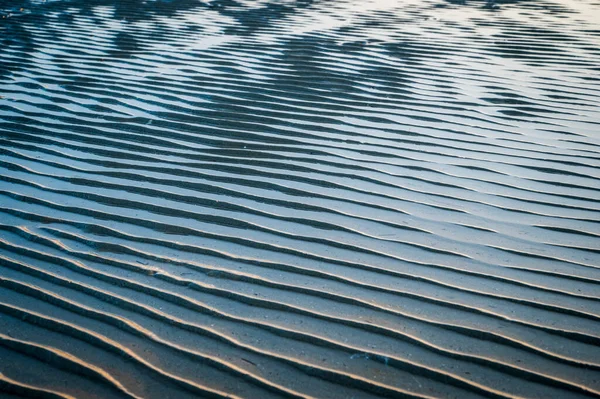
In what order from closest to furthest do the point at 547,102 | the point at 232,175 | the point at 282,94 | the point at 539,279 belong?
the point at 539,279 → the point at 232,175 → the point at 547,102 → the point at 282,94

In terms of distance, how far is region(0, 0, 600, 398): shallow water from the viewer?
1.75 m

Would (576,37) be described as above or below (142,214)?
above

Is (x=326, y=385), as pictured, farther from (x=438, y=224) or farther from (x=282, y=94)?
(x=282, y=94)

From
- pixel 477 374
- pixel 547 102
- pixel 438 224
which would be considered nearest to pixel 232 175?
pixel 438 224

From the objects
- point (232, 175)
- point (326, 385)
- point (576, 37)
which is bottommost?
point (326, 385)

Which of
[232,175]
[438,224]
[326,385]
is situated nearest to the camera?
[326,385]

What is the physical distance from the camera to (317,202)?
2.70 metres

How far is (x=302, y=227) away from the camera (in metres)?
2.49

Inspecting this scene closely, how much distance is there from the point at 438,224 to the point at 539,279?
0.54 metres

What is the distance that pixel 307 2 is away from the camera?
26.6ft

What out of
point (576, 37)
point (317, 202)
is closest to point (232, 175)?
point (317, 202)

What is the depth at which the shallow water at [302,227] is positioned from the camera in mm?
1754

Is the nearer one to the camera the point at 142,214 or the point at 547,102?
the point at 142,214

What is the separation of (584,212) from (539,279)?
2.25 ft
